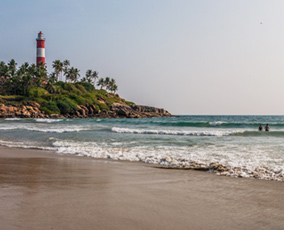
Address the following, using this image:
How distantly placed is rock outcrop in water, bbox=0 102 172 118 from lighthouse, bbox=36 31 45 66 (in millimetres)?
20975

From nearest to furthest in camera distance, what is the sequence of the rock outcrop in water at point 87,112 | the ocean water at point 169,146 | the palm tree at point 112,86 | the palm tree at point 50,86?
the ocean water at point 169,146 < the rock outcrop in water at point 87,112 < the palm tree at point 50,86 < the palm tree at point 112,86

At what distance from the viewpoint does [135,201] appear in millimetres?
4875

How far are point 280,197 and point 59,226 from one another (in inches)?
167

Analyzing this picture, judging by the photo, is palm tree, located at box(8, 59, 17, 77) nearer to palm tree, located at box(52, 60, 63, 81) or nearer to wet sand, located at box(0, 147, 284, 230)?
palm tree, located at box(52, 60, 63, 81)

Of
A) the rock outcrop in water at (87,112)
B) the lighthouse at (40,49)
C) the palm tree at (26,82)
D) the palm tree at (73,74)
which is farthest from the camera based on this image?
the palm tree at (73,74)

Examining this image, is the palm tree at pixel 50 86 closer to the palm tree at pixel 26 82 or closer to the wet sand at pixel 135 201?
the palm tree at pixel 26 82

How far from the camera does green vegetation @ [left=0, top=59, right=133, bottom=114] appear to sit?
8331 cm

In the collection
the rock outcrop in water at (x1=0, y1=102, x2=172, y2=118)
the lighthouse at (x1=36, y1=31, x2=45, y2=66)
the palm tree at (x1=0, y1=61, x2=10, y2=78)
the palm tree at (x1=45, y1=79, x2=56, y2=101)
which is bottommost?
the rock outcrop in water at (x1=0, y1=102, x2=172, y2=118)

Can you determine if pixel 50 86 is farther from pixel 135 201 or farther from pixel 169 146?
pixel 135 201

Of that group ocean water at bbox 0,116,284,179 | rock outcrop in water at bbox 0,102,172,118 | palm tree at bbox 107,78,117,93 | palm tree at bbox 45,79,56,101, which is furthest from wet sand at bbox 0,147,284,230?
palm tree at bbox 107,78,117,93

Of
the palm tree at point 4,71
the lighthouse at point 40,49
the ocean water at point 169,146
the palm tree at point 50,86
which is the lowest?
the ocean water at point 169,146

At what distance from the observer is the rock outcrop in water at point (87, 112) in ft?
240

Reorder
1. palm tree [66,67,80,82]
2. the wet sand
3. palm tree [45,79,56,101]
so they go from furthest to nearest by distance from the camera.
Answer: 1. palm tree [66,67,80,82]
2. palm tree [45,79,56,101]
3. the wet sand

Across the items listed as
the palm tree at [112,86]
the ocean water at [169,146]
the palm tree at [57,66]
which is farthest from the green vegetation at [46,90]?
the ocean water at [169,146]
